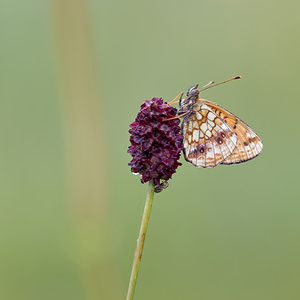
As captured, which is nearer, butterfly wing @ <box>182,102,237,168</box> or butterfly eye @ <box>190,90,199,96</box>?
butterfly wing @ <box>182,102,237,168</box>

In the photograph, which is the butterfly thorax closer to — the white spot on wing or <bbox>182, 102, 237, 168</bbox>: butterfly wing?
<bbox>182, 102, 237, 168</bbox>: butterfly wing

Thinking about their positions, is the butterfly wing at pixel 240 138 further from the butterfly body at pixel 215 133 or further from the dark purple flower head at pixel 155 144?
the dark purple flower head at pixel 155 144

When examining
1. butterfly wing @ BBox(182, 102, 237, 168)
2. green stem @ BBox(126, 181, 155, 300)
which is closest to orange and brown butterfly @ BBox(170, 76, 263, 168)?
butterfly wing @ BBox(182, 102, 237, 168)

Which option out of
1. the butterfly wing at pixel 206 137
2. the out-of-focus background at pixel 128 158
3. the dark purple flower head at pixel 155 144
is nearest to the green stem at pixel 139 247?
the dark purple flower head at pixel 155 144

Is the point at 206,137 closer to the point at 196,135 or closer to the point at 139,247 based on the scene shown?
the point at 196,135

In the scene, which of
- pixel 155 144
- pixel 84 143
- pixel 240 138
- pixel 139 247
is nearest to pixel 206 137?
pixel 240 138

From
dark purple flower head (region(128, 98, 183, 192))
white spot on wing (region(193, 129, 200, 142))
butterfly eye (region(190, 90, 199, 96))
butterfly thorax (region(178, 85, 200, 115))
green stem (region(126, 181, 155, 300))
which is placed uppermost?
butterfly eye (region(190, 90, 199, 96))

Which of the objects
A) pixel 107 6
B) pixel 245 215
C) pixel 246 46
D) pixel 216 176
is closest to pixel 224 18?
pixel 246 46
